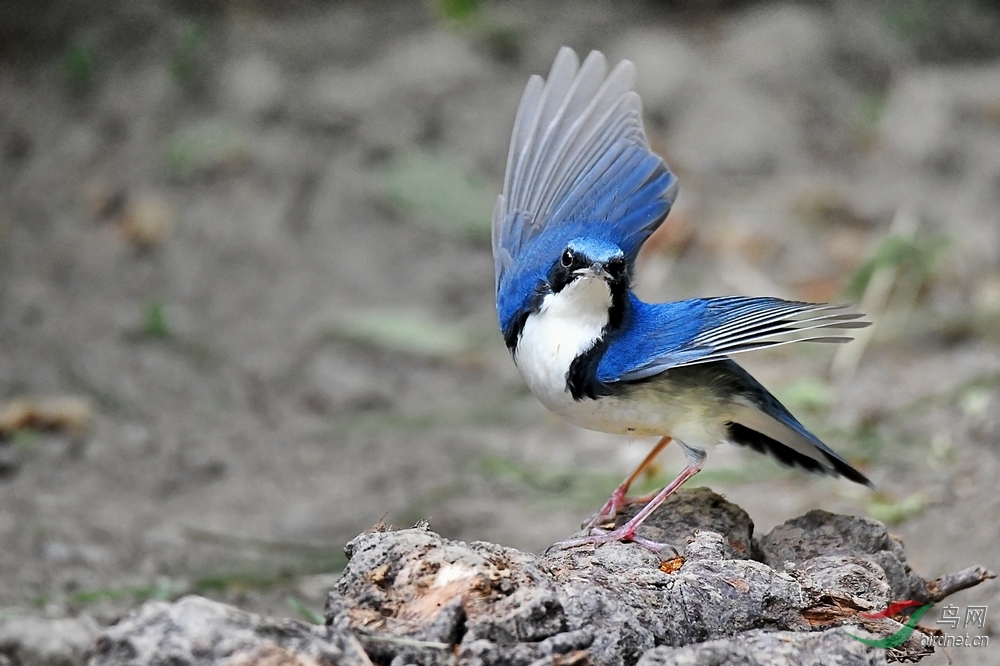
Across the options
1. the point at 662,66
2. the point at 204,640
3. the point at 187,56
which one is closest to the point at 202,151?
the point at 187,56

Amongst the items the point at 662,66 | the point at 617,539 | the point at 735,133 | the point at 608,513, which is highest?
the point at 662,66

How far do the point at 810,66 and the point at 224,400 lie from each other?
14.8ft

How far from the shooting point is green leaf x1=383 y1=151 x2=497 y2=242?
6.89 meters

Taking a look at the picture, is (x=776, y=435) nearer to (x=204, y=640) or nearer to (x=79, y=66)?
(x=204, y=640)

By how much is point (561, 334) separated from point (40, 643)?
1.56 metres

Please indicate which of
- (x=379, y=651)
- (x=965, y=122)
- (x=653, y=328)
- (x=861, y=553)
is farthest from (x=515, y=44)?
(x=379, y=651)

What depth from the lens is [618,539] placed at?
2.83 meters

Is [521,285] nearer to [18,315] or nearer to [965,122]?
[18,315]

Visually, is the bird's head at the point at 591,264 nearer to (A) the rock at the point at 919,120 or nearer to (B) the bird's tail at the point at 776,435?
(B) the bird's tail at the point at 776,435

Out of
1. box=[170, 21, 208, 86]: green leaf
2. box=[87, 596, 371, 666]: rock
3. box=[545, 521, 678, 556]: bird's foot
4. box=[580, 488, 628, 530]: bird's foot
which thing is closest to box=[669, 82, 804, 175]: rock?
box=[170, 21, 208, 86]: green leaf

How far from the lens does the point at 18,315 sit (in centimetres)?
596

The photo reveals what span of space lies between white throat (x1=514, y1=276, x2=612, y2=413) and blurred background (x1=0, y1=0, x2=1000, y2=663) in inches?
45.6

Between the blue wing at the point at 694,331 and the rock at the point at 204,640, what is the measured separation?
133cm

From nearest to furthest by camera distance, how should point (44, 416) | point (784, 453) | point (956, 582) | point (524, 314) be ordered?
1. point (956, 582)
2. point (524, 314)
3. point (784, 453)
4. point (44, 416)
